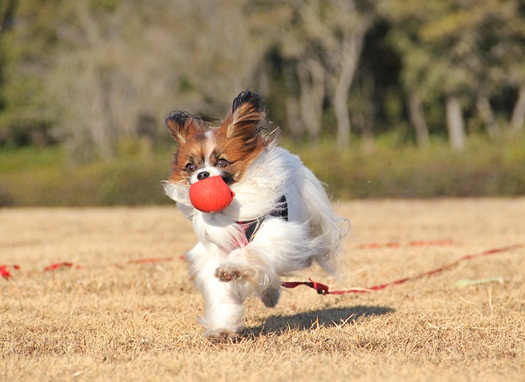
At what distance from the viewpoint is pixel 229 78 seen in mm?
30094

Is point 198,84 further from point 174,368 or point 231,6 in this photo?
point 174,368

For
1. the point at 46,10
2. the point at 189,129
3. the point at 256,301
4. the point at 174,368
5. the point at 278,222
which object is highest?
the point at 46,10

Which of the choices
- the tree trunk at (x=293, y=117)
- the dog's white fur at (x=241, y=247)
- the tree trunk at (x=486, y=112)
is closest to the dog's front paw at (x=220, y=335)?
the dog's white fur at (x=241, y=247)

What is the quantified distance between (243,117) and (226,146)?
178mm

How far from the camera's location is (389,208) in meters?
15.7

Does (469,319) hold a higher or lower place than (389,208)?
higher

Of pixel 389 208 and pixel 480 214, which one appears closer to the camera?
pixel 480 214

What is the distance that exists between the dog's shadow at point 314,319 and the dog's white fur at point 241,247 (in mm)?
Answer: 282

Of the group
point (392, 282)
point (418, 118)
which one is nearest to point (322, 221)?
point (392, 282)

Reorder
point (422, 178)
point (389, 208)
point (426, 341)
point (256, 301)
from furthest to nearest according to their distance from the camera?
point (422, 178)
point (389, 208)
point (256, 301)
point (426, 341)

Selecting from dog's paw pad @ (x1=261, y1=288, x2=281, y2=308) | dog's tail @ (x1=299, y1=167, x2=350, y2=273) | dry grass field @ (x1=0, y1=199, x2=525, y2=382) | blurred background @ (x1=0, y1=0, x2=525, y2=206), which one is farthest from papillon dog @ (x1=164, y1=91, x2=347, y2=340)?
blurred background @ (x1=0, y1=0, x2=525, y2=206)

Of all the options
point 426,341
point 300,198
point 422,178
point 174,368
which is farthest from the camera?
point 422,178

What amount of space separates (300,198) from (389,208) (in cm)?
1118

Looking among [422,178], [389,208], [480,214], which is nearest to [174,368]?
[480,214]
